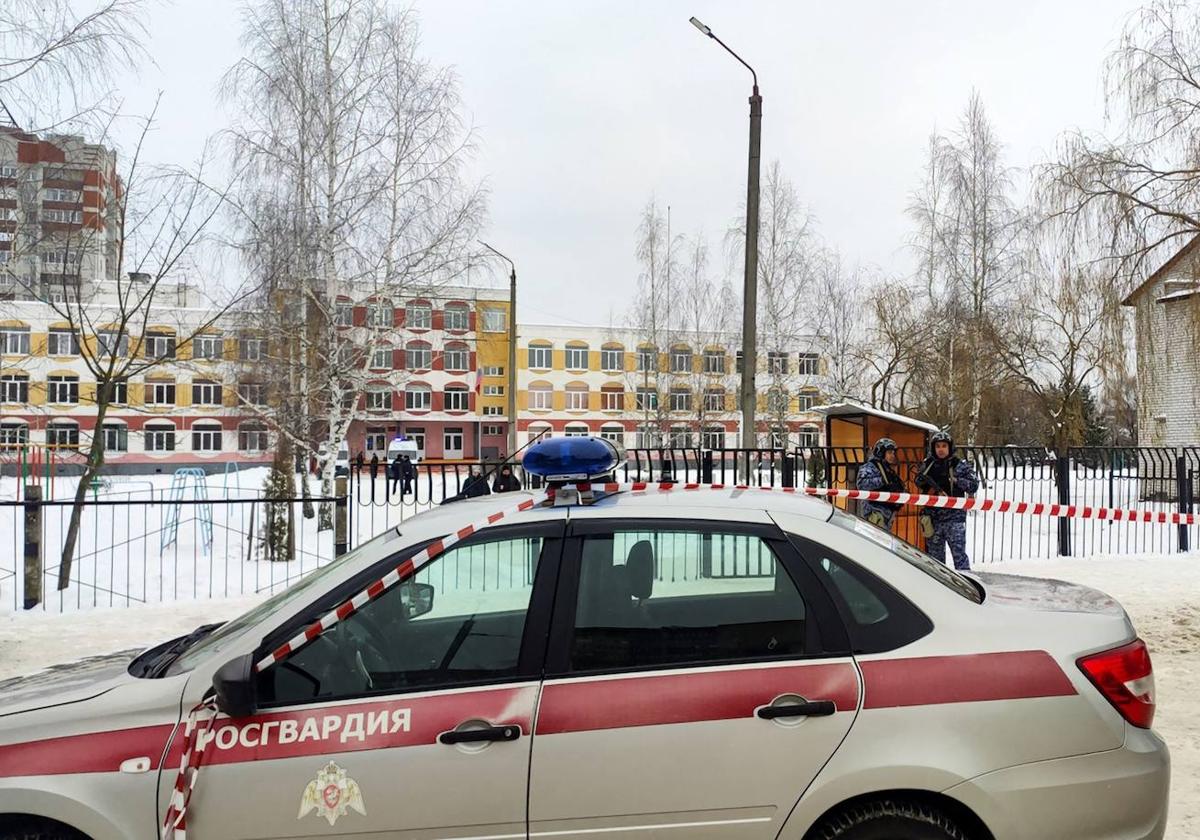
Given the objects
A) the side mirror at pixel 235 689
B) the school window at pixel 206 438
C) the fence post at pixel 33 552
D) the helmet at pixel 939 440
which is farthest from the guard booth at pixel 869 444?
the school window at pixel 206 438

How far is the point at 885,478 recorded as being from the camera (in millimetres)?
9445

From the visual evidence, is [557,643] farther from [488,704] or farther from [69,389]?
[69,389]

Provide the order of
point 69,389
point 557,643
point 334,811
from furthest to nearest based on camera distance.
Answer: point 69,389
point 557,643
point 334,811

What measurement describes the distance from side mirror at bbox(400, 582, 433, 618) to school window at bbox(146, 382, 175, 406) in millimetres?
54473

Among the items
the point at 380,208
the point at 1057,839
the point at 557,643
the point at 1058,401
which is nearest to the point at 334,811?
the point at 557,643

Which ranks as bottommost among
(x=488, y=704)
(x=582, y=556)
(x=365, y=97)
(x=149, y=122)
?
(x=488, y=704)

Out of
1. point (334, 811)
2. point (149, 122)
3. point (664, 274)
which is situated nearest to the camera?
point (334, 811)

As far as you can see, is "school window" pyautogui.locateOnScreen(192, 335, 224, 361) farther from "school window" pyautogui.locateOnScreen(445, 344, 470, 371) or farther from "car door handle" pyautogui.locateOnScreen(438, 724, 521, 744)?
"school window" pyautogui.locateOnScreen(445, 344, 470, 371)

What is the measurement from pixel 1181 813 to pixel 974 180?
93.0 feet

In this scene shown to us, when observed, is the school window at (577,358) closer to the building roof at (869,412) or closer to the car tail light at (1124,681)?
the building roof at (869,412)

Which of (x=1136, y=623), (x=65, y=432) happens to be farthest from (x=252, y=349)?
(x=65, y=432)

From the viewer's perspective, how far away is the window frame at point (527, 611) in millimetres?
2719

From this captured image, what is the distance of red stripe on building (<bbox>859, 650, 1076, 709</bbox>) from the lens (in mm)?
2652

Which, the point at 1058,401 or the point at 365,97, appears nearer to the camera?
the point at 365,97
